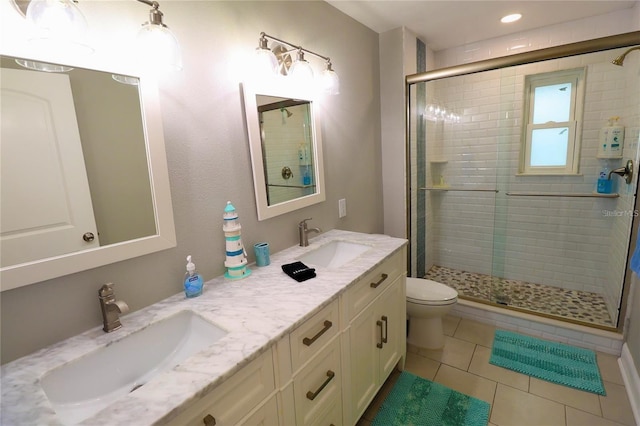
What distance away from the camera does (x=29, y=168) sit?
0.85m

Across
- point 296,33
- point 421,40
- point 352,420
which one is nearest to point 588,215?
point 421,40

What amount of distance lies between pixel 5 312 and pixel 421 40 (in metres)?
3.12

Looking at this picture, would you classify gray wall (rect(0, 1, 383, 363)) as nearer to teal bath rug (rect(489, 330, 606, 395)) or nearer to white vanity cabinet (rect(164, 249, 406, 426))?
white vanity cabinet (rect(164, 249, 406, 426))

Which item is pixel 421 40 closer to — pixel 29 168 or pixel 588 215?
pixel 588 215

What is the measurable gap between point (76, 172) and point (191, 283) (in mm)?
533

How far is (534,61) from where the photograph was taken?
2031 millimetres

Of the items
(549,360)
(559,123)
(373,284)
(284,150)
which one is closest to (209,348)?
(373,284)

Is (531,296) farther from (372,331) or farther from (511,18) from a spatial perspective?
(511,18)

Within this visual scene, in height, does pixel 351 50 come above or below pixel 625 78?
above

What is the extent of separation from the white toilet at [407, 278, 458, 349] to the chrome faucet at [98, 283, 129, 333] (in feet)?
5.58

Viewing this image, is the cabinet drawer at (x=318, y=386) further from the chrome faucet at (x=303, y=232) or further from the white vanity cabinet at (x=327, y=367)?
the chrome faucet at (x=303, y=232)

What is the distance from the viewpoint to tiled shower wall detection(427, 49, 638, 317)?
2.48 m

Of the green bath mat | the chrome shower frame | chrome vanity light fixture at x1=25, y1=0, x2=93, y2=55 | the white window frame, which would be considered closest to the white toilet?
the green bath mat

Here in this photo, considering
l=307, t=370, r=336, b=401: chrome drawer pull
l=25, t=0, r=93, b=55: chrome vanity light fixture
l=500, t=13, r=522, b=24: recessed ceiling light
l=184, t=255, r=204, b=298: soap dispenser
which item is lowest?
l=307, t=370, r=336, b=401: chrome drawer pull
